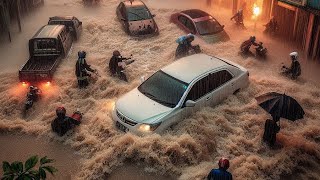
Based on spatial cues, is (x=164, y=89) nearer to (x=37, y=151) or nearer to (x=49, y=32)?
(x=37, y=151)

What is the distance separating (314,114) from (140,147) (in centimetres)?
561

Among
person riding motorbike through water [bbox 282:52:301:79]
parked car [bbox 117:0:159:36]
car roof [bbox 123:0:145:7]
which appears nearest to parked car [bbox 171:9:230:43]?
parked car [bbox 117:0:159:36]

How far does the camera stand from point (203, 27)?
15719 millimetres

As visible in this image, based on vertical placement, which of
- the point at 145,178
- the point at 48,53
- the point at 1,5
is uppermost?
the point at 1,5

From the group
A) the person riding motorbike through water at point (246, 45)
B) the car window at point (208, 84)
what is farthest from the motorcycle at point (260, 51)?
the car window at point (208, 84)

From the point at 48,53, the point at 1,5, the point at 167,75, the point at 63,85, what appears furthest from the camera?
the point at 1,5

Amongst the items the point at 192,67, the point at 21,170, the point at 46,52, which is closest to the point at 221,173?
the point at 21,170

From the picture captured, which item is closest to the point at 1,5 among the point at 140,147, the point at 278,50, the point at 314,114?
the point at 140,147

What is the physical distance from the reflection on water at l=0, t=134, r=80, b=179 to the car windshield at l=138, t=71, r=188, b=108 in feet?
8.70

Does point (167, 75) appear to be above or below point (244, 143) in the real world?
above

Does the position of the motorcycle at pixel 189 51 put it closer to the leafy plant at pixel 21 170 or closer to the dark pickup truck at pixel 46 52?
the dark pickup truck at pixel 46 52

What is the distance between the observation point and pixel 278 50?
16.3 m

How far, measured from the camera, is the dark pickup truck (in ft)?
40.9

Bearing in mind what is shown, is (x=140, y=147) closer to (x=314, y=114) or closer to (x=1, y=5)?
(x=314, y=114)
